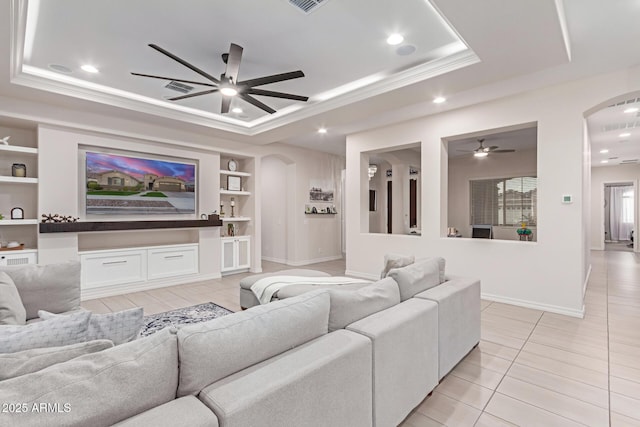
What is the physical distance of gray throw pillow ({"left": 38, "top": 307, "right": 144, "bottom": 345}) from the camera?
49.8 inches

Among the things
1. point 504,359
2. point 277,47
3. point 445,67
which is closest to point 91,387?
point 504,359

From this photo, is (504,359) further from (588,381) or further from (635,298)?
(635,298)

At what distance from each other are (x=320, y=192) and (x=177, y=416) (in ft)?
23.9

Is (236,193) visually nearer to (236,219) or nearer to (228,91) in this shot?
(236,219)

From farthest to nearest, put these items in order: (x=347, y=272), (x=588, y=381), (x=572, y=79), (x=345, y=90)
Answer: (x=347, y=272)
(x=345, y=90)
(x=572, y=79)
(x=588, y=381)

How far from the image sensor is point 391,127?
217 inches

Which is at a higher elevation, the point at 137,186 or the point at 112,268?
the point at 137,186

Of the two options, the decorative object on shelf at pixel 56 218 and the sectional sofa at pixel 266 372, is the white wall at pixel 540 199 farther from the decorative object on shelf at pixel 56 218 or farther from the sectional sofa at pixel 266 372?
the decorative object on shelf at pixel 56 218

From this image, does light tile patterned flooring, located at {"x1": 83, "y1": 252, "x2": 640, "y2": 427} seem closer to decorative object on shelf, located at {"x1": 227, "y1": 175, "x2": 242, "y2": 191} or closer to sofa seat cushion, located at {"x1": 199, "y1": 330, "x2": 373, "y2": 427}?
sofa seat cushion, located at {"x1": 199, "y1": 330, "x2": 373, "y2": 427}

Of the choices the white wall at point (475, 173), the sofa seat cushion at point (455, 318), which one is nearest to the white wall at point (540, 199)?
the sofa seat cushion at point (455, 318)

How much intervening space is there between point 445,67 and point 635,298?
4.36m

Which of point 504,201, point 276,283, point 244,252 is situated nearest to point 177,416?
point 276,283

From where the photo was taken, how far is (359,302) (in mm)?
1820

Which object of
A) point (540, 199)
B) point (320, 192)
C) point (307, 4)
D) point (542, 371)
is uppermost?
point (307, 4)
